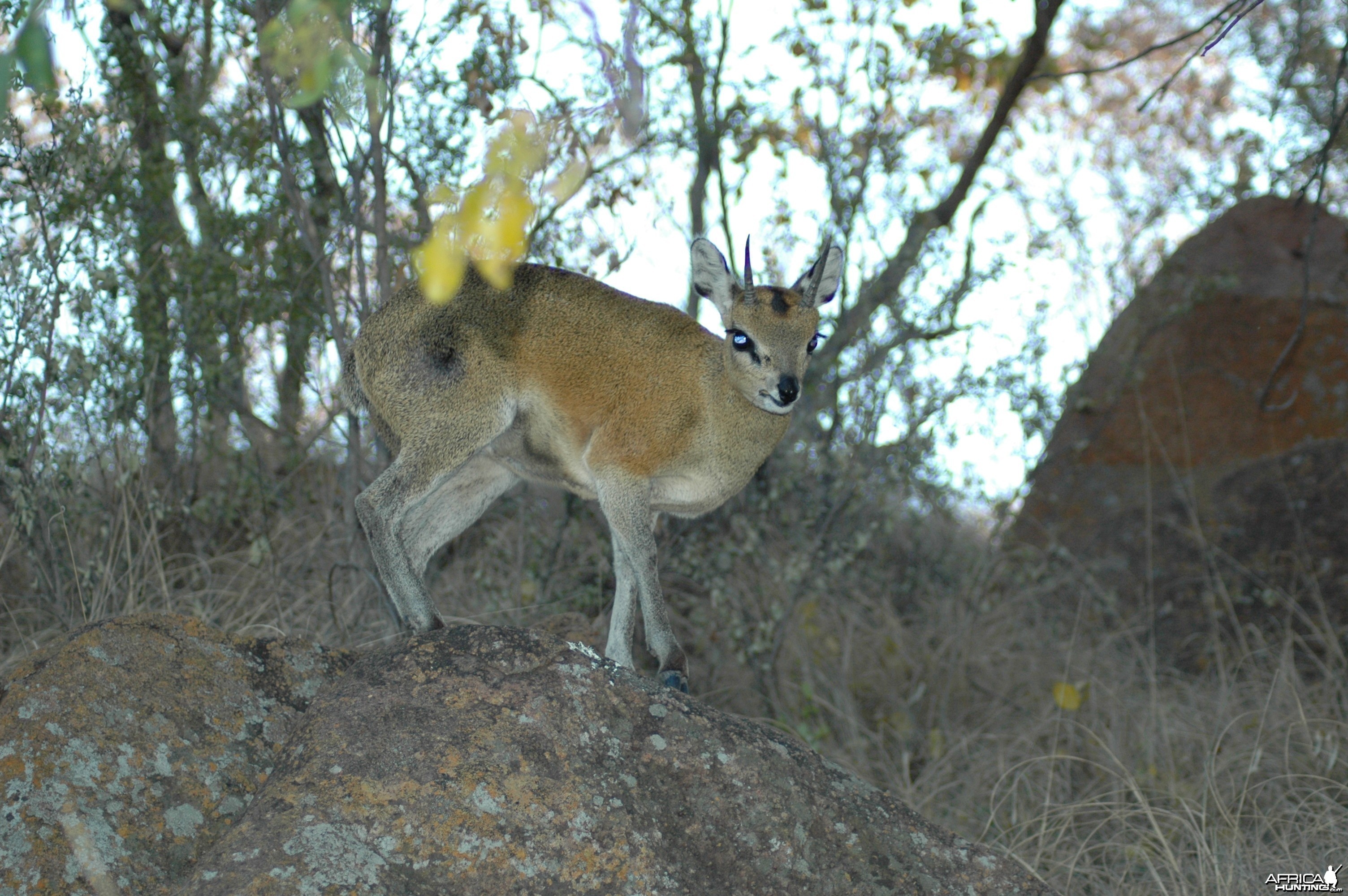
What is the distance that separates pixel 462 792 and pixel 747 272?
2.67 meters

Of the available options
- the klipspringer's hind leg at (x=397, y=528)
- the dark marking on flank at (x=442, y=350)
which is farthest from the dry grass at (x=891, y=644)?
the dark marking on flank at (x=442, y=350)

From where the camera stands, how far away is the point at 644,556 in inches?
206

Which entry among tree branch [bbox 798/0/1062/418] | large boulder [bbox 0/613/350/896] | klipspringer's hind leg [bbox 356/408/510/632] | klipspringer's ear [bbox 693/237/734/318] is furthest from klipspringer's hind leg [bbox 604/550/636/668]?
tree branch [bbox 798/0/1062/418]

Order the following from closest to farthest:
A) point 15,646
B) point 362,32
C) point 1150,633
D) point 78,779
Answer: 1. point 78,779
2. point 15,646
3. point 362,32
4. point 1150,633

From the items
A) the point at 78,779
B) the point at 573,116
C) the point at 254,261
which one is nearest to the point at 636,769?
the point at 78,779

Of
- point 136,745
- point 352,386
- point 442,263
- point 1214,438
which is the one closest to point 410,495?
point 352,386

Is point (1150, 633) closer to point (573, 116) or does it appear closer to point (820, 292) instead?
point (820, 292)

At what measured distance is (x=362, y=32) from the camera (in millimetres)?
6980

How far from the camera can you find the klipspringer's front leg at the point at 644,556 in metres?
5.17

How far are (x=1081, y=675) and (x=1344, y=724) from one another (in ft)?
8.45

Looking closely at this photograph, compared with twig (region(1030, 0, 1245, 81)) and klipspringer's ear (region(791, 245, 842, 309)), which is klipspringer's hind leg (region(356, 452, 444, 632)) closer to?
klipspringer's ear (region(791, 245, 842, 309))

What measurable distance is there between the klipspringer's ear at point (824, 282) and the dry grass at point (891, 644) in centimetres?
201

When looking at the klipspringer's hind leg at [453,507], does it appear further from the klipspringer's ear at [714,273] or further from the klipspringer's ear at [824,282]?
the klipspringer's ear at [824,282]

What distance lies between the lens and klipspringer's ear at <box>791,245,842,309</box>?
5.39 meters
